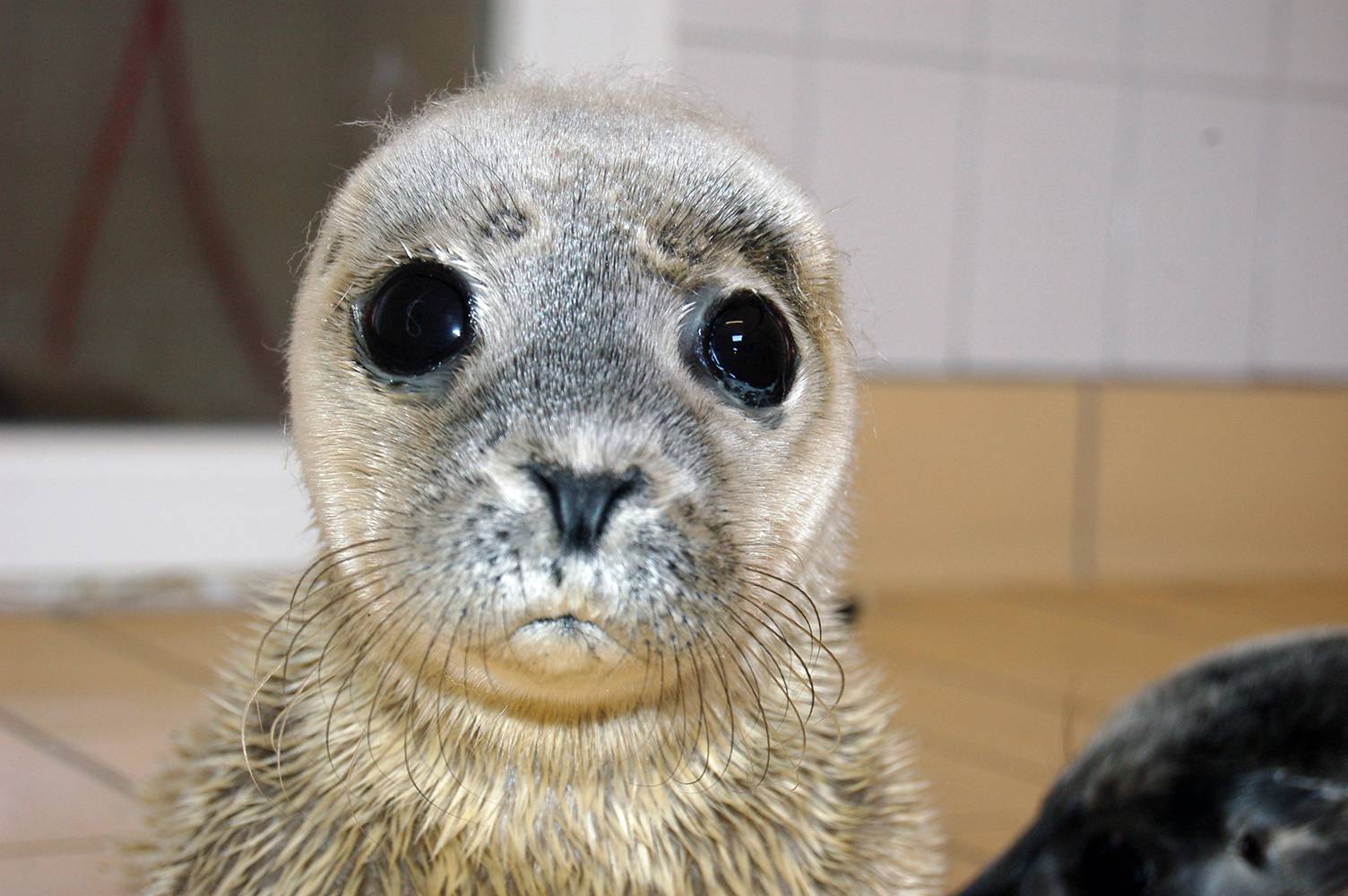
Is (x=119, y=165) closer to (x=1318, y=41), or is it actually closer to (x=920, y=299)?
(x=920, y=299)

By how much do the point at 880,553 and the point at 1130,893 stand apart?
204cm

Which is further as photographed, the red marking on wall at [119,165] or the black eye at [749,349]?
the red marking on wall at [119,165]

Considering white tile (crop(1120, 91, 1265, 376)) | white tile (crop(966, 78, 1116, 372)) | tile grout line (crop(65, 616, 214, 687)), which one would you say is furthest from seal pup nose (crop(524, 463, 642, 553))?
white tile (crop(1120, 91, 1265, 376))

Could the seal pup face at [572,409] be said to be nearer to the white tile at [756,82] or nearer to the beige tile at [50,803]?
the beige tile at [50,803]

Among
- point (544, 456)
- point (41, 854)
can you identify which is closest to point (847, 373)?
point (544, 456)

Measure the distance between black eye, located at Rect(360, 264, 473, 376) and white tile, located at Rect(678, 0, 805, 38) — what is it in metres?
2.04

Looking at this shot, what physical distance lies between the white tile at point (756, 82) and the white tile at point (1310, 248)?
1.18 meters

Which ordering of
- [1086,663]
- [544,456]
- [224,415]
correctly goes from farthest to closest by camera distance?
1. [224,415]
2. [1086,663]
3. [544,456]

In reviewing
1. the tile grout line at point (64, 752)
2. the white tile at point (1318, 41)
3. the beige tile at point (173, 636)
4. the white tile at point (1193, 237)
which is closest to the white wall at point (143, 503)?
the beige tile at point (173, 636)

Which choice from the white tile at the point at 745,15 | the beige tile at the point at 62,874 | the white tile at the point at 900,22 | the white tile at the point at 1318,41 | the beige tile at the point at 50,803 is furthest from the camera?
the white tile at the point at 1318,41

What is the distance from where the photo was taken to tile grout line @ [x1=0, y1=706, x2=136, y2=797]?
174cm

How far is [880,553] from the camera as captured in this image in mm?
3068

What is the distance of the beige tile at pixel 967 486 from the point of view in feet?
10.0

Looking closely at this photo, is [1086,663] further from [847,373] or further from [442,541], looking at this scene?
[442,541]
